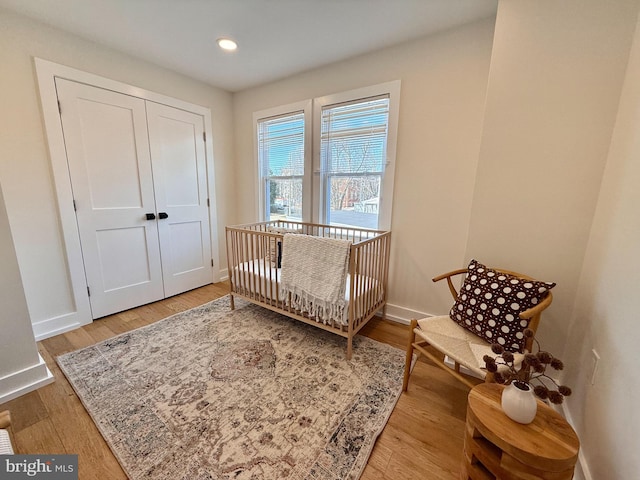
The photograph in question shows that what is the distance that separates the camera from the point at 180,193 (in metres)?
2.84

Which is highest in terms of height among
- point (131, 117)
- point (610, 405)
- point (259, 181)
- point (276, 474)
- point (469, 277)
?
point (131, 117)

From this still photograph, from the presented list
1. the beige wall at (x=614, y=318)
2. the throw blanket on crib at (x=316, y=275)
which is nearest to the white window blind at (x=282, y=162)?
the throw blanket on crib at (x=316, y=275)

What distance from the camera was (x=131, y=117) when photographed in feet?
7.84

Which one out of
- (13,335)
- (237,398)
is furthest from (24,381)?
Answer: (237,398)

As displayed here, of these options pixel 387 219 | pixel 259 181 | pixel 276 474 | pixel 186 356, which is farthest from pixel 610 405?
pixel 259 181

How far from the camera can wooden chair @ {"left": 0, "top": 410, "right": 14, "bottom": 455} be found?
31.0 inches

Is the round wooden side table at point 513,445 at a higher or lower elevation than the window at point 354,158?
lower

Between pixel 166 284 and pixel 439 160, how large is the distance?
9.95 feet

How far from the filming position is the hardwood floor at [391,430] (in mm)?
1131

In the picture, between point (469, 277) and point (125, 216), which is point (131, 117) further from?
point (469, 277)

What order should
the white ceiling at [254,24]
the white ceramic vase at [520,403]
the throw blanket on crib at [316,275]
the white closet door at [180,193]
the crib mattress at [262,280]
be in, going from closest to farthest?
the white ceramic vase at [520,403] < the white ceiling at [254,24] < the throw blanket on crib at [316,275] < the crib mattress at [262,280] < the white closet door at [180,193]

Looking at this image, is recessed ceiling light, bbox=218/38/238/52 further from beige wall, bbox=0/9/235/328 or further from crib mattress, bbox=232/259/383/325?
crib mattress, bbox=232/259/383/325

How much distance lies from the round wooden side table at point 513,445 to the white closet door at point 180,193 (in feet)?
9.77

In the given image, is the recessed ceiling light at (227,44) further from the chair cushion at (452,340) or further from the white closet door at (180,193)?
the chair cushion at (452,340)
